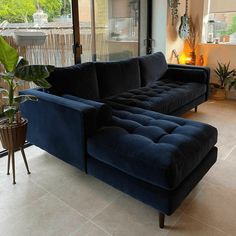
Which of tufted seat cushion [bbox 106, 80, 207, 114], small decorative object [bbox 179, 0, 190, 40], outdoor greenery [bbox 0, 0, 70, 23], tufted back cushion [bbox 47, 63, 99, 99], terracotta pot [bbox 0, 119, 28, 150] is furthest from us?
small decorative object [bbox 179, 0, 190, 40]

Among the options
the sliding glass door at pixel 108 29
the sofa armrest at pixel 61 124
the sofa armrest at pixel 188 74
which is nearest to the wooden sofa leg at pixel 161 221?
the sofa armrest at pixel 61 124

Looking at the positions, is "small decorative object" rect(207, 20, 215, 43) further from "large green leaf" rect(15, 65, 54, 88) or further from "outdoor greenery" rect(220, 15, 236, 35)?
"large green leaf" rect(15, 65, 54, 88)

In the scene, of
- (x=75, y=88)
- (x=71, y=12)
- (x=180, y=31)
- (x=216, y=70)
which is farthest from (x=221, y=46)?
(x=75, y=88)

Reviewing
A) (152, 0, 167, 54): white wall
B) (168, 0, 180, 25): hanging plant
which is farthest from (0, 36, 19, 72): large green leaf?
(168, 0, 180, 25): hanging plant

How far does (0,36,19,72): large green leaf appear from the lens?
195 cm

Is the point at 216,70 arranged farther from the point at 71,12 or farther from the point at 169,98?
the point at 71,12

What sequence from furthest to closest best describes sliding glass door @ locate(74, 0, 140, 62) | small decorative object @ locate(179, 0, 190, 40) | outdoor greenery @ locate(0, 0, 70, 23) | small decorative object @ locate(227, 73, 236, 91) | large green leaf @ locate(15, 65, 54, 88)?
Answer: 1. small decorative object @ locate(179, 0, 190, 40)
2. small decorative object @ locate(227, 73, 236, 91)
3. sliding glass door @ locate(74, 0, 140, 62)
4. outdoor greenery @ locate(0, 0, 70, 23)
5. large green leaf @ locate(15, 65, 54, 88)

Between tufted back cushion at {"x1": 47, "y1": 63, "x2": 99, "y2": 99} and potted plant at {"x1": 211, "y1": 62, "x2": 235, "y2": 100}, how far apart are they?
2581 mm

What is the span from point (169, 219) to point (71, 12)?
2.55m

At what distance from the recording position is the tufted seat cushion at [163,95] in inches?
110

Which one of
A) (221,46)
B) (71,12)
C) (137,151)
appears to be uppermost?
(71,12)

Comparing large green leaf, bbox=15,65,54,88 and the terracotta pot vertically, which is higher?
large green leaf, bbox=15,65,54,88

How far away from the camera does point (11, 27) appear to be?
273cm

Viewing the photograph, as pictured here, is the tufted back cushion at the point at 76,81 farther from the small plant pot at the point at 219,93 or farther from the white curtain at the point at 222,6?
the white curtain at the point at 222,6
